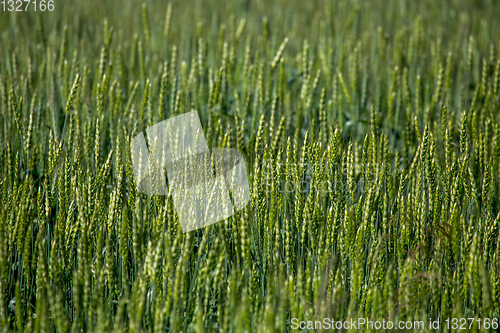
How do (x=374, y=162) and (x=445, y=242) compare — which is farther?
(x=374, y=162)

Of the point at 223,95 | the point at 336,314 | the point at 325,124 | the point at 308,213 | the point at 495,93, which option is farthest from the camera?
the point at 223,95

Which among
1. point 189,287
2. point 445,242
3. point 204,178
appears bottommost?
point 189,287

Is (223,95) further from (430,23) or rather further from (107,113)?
(430,23)

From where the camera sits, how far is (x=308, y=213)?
116 centimetres

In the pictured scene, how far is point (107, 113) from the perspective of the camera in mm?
2131

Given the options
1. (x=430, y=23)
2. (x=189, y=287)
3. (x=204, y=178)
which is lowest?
(x=189, y=287)

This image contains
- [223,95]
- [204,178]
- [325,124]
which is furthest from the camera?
[223,95]

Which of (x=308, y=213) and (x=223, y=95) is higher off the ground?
(x=223, y=95)

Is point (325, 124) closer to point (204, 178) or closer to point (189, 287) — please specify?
point (204, 178)

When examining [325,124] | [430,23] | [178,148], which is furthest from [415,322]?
[430,23]

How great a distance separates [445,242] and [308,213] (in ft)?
1.19

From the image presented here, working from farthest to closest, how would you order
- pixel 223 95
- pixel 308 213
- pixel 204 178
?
pixel 223 95 < pixel 204 178 < pixel 308 213

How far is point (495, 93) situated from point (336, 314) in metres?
1.55

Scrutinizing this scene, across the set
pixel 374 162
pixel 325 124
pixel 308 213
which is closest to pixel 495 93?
pixel 325 124
